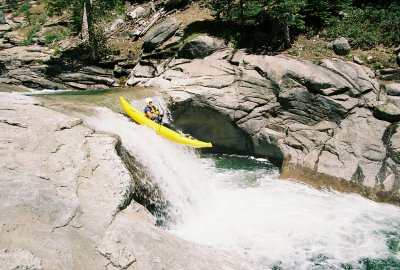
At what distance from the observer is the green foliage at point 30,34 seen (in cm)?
2723

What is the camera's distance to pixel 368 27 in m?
19.5

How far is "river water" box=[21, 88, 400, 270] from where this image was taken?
9562 millimetres

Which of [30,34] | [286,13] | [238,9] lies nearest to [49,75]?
[30,34]

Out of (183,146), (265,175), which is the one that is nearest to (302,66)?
(265,175)

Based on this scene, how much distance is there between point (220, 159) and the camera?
16.4 m

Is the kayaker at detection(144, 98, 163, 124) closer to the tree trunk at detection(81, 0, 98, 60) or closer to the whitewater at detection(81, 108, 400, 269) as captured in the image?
the whitewater at detection(81, 108, 400, 269)

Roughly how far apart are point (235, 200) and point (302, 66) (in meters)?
7.27

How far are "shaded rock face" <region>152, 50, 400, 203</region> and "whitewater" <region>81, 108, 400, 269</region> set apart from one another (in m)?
1.25

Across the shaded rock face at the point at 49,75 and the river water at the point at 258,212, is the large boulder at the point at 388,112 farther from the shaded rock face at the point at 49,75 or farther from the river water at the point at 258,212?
the shaded rock face at the point at 49,75

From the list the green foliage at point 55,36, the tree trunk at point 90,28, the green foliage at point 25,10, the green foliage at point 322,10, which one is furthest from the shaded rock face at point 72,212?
the green foliage at point 25,10

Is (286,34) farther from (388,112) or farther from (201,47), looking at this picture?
(388,112)

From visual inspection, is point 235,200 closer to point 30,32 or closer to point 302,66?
point 302,66

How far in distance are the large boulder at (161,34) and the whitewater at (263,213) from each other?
28.7 feet

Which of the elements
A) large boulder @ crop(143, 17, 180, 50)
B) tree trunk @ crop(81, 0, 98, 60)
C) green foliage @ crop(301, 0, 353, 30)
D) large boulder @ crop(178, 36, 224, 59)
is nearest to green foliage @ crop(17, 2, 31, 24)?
tree trunk @ crop(81, 0, 98, 60)
